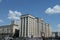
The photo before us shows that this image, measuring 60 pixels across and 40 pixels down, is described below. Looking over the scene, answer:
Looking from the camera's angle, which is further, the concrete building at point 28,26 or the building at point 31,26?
the building at point 31,26

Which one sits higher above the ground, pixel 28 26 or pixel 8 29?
pixel 28 26

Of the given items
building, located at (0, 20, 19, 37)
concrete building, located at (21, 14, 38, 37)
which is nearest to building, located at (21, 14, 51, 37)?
concrete building, located at (21, 14, 38, 37)

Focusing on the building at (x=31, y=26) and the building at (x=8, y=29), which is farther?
the building at (x=8, y=29)

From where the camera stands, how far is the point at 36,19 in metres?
99.0

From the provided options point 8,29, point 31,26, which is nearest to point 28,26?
point 31,26

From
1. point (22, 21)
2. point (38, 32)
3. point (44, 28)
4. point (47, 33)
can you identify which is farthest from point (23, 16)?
point (47, 33)

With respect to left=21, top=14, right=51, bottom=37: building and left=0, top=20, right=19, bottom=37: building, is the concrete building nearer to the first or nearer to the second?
left=21, top=14, right=51, bottom=37: building

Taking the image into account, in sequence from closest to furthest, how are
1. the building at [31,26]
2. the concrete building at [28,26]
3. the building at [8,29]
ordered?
the concrete building at [28,26] → the building at [31,26] → the building at [8,29]

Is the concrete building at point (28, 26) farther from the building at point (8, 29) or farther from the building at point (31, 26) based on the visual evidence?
the building at point (8, 29)

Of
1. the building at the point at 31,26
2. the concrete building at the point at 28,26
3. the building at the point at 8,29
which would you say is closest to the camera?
the concrete building at the point at 28,26

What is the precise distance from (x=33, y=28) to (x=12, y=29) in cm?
1493

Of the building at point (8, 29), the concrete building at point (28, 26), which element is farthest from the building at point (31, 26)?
the building at point (8, 29)

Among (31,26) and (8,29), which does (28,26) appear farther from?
(8,29)

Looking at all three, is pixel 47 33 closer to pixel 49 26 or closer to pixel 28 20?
pixel 49 26
